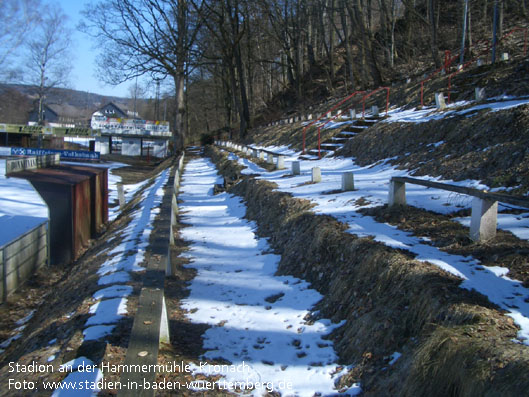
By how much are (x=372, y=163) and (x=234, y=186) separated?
4.53 m

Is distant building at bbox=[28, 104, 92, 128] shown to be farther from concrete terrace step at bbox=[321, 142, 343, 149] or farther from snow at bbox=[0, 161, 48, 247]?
concrete terrace step at bbox=[321, 142, 343, 149]

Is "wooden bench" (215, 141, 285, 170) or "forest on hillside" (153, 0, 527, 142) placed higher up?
"forest on hillside" (153, 0, 527, 142)

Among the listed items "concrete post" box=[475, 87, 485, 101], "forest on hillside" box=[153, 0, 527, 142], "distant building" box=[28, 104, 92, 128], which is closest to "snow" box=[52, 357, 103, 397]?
"concrete post" box=[475, 87, 485, 101]

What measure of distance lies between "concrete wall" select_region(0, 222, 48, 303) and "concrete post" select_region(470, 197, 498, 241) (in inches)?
327

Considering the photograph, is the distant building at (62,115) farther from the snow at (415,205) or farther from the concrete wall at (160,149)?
the snow at (415,205)

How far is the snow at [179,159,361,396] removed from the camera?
4000 millimetres

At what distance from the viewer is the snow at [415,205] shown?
12.6 ft

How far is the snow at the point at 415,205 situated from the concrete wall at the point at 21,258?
19.3 feet

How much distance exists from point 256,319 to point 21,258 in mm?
6695

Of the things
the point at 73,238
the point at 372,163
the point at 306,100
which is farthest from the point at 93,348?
the point at 306,100

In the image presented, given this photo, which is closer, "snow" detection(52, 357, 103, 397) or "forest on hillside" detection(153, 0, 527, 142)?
"snow" detection(52, 357, 103, 397)

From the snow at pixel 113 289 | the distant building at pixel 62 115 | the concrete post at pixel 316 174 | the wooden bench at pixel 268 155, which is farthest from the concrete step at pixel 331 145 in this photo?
the distant building at pixel 62 115

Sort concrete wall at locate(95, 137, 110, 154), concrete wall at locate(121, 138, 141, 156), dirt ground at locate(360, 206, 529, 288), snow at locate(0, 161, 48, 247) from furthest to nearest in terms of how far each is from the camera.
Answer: concrete wall at locate(121, 138, 141, 156)
concrete wall at locate(95, 137, 110, 154)
snow at locate(0, 161, 48, 247)
dirt ground at locate(360, 206, 529, 288)

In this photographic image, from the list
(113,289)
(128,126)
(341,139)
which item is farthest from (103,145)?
(113,289)
